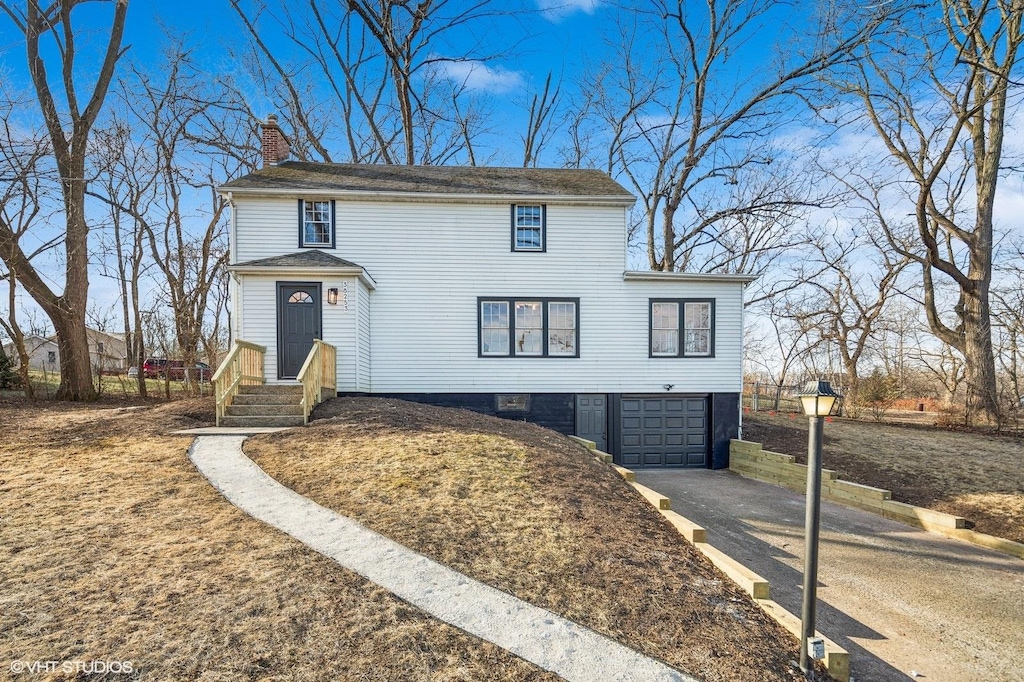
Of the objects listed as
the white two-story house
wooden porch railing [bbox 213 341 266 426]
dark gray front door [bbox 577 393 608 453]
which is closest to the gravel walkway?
wooden porch railing [bbox 213 341 266 426]

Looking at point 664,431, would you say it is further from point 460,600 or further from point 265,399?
point 460,600

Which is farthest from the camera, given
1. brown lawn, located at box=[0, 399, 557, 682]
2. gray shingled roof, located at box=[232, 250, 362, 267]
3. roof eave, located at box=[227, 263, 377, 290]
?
gray shingled roof, located at box=[232, 250, 362, 267]

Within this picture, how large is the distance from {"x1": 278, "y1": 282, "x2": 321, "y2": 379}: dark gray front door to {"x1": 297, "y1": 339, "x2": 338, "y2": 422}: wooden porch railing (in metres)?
0.70

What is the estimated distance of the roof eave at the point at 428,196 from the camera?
39.3ft

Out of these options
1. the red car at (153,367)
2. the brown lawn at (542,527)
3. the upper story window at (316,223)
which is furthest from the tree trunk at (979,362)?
the red car at (153,367)

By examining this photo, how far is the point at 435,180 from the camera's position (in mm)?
13258

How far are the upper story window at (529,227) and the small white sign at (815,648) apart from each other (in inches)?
403

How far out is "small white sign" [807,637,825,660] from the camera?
11.3ft

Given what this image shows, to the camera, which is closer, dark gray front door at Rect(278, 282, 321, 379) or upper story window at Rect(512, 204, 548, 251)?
dark gray front door at Rect(278, 282, 321, 379)

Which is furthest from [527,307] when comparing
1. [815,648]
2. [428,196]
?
[815,648]

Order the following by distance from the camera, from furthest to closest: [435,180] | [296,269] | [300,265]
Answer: [435,180] < [300,265] < [296,269]

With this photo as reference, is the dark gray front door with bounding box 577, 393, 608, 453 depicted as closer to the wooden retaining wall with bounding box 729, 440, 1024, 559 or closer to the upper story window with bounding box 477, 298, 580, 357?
the upper story window with bounding box 477, 298, 580, 357

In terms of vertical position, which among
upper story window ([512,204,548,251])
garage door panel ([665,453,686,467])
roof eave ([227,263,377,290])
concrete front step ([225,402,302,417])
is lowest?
garage door panel ([665,453,686,467])

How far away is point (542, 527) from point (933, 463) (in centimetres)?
1015
